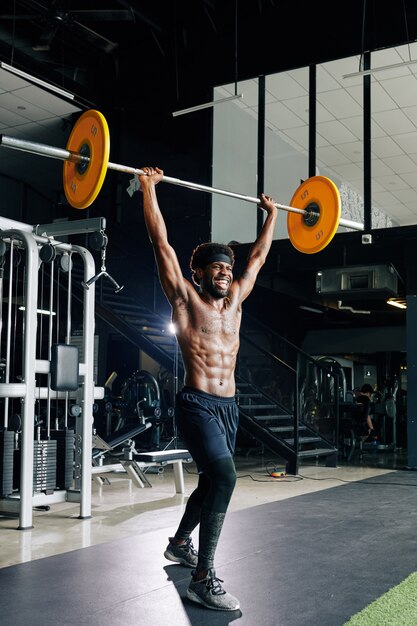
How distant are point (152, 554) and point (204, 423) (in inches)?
48.0

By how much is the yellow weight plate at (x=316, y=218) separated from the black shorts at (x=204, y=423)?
168 centimetres

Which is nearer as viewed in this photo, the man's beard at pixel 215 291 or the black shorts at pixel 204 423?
the black shorts at pixel 204 423

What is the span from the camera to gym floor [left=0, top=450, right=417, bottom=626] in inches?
106

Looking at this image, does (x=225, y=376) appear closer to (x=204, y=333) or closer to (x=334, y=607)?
(x=204, y=333)

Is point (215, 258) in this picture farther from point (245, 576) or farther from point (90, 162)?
point (245, 576)

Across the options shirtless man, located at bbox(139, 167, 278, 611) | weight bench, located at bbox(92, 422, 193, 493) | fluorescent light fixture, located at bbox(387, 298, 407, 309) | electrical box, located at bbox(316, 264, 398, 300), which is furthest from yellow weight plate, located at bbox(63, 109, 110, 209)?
fluorescent light fixture, located at bbox(387, 298, 407, 309)

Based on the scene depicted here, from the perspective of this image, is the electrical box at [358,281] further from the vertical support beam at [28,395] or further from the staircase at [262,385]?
the vertical support beam at [28,395]

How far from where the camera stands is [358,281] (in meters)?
9.33

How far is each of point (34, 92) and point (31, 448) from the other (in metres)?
6.60

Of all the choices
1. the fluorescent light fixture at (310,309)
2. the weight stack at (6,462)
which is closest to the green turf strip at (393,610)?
the weight stack at (6,462)

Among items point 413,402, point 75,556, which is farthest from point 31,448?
point 413,402

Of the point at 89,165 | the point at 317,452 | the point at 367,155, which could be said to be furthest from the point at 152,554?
the point at 367,155

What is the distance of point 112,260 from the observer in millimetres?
10508

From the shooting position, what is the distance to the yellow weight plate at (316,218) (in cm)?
427
